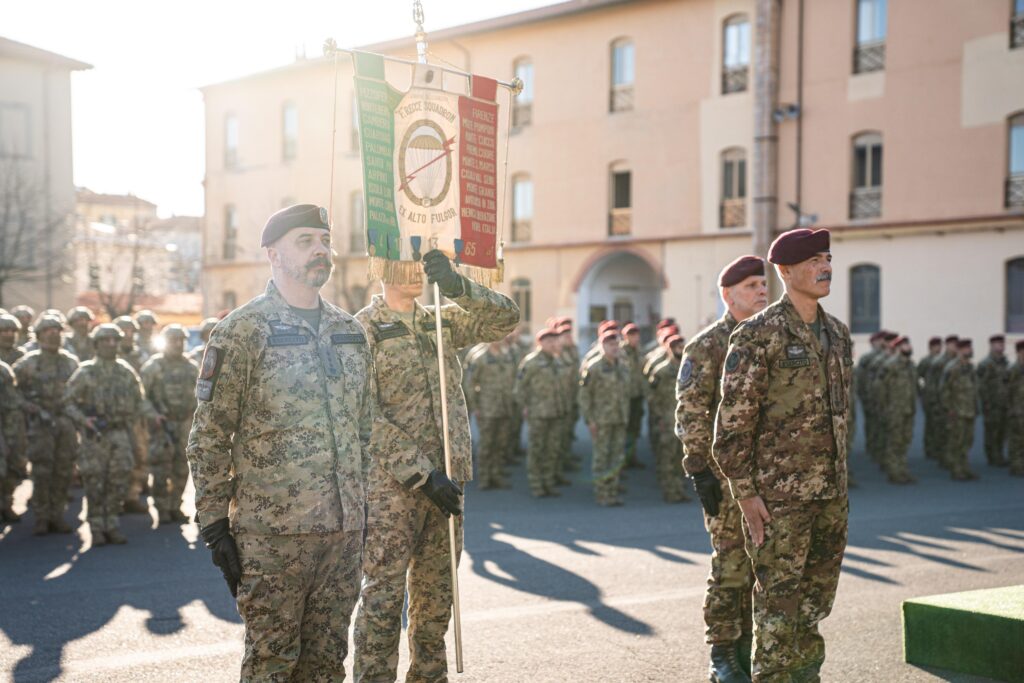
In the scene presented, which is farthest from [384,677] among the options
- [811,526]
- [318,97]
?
[318,97]

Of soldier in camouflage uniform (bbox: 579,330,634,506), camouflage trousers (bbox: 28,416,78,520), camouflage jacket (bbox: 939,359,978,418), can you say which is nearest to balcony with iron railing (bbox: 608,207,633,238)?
camouflage jacket (bbox: 939,359,978,418)

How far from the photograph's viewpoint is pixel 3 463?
10859 mm

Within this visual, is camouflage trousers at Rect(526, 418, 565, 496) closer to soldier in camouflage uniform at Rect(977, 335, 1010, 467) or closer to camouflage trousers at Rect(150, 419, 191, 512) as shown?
camouflage trousers at Rect(150, 419, 191, 512)

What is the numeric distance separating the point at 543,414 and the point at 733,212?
17011 millimetres

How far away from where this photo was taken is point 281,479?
14.0 ft

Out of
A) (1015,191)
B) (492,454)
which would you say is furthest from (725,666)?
(1015,191)

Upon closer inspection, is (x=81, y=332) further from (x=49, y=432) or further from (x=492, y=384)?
(x=492, y=384)

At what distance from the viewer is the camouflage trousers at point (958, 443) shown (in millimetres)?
15969

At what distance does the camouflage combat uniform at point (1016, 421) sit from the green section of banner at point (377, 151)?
13951mm

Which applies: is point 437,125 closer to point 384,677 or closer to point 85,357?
point 384,677

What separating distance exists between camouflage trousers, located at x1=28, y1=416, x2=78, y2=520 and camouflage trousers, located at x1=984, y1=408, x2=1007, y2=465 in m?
13.8

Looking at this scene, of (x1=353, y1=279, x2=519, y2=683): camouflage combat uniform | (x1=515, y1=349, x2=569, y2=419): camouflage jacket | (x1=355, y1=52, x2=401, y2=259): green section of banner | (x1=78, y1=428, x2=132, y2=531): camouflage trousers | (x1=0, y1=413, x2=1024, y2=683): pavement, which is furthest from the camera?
(x1=515, y1=349, x2=569, y2=419): camouflage jacket

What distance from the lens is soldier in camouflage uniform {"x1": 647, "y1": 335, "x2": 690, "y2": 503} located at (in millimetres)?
13391

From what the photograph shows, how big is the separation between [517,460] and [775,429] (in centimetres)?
1349
